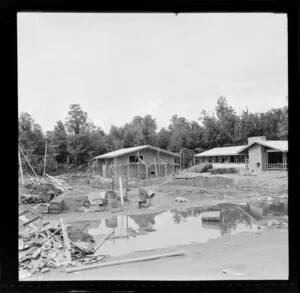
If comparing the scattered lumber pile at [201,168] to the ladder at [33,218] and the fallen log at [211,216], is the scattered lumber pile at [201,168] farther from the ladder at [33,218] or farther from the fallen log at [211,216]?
the ladder at [33,218]

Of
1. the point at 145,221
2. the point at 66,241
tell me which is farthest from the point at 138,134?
the point at 66,241

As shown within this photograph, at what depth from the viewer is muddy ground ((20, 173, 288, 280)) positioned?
1887 millimetres

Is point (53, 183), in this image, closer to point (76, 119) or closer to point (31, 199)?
point (31, 199)

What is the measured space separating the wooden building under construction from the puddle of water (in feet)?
0.92

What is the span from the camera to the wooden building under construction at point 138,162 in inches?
80.0

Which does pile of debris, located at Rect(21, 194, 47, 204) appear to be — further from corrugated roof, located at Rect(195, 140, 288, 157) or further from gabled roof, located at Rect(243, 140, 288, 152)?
gabled roof, located at Rect(243, 140, 288, 152)

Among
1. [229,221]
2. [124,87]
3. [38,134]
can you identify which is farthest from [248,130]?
[38,134]

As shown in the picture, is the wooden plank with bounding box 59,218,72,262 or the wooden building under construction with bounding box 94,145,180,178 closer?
the wooden plank with bounding box 59,218,72,262

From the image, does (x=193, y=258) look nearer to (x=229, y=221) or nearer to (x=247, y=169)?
(x=229, y=221)

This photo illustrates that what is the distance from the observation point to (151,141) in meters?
2.03

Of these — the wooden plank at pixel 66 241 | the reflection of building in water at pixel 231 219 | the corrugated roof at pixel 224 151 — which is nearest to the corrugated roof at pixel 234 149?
the corrugated roof at pixel 224 151

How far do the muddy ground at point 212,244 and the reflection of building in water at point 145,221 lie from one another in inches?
1.3

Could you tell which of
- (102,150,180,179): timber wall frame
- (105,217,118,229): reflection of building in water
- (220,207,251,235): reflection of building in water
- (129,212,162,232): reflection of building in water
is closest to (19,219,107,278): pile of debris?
(105,217,118,229): reflection of building in water
